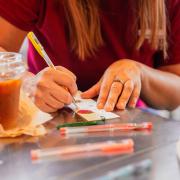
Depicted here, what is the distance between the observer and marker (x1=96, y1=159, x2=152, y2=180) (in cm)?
52

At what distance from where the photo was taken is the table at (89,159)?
1.75 ft

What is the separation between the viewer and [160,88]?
1.00 m

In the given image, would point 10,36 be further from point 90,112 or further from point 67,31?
point 90,112

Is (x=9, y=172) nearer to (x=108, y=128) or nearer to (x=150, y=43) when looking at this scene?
(x=108, y=128)

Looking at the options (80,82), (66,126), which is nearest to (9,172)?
(66,126)

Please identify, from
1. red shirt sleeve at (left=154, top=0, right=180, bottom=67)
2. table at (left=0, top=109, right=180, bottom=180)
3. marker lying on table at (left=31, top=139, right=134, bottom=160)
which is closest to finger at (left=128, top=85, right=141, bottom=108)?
table at (left=0, top=109, right=180, bottom=180)

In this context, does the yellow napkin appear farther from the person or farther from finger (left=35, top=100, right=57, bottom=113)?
the person

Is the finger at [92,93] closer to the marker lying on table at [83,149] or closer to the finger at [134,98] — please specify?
the finger at [134,98]

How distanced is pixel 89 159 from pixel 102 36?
0.57 meters

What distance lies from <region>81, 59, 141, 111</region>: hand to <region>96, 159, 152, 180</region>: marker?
0.77ft

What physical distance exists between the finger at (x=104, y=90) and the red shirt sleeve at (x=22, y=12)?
300 mm

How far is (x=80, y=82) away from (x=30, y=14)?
22cm

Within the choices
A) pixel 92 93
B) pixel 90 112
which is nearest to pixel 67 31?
pixel 92 93

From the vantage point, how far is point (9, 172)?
54 centimetres
